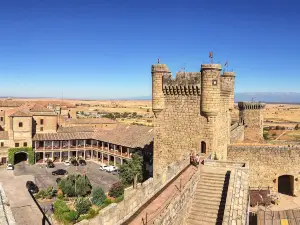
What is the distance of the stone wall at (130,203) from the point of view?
10.1m

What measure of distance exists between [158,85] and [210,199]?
8.33 meters

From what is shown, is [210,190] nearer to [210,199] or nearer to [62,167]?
[210,199]

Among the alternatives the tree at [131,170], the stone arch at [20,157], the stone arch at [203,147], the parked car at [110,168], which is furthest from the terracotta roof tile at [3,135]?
the stone arch at [203,147]

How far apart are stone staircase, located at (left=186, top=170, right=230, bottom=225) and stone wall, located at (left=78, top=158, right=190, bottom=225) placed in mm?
1765

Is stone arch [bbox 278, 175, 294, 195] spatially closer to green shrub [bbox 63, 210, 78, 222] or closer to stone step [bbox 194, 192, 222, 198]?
stone step [bbox 194, 192, 222, 198]

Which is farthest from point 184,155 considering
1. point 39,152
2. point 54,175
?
point 39,152

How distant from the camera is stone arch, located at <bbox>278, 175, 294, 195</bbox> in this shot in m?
24.9

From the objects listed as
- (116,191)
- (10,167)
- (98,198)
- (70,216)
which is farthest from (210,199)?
A: (10,167)

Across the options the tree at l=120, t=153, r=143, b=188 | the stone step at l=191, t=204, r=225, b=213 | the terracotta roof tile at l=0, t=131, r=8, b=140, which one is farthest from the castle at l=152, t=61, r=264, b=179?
the terracotta roof tile at l=0, t=131, r=8, b=140

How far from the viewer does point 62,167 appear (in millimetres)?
46938

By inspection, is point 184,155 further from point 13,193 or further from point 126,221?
point 13,193

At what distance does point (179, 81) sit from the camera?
2022cm

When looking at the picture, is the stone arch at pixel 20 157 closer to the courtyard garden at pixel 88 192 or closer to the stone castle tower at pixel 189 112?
the courtyard garden at pixel 88 192

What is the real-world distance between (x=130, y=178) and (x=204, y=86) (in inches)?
655
